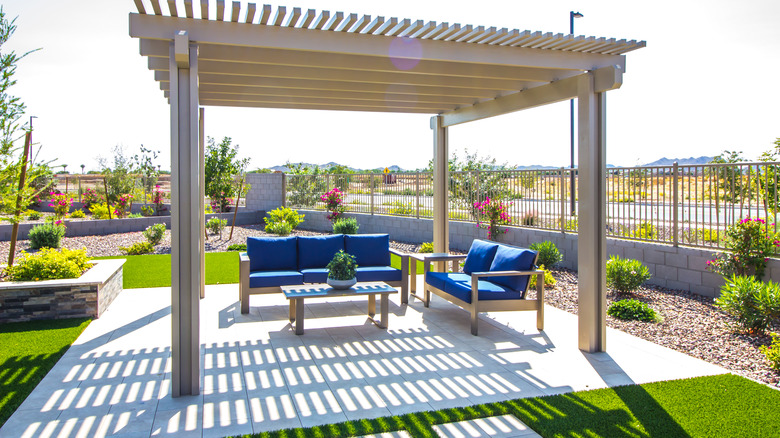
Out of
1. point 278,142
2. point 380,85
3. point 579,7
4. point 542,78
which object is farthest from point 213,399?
point 278,142

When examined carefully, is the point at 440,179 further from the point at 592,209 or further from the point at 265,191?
the point at 265,191

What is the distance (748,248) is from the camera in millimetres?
6648

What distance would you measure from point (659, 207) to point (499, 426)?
618cm

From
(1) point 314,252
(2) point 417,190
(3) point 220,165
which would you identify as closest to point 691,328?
(1) point 314,252

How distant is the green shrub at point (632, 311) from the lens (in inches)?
246

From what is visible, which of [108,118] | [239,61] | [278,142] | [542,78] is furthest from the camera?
[278,142]

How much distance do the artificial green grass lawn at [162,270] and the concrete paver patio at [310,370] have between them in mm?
2156

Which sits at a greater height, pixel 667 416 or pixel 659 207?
pixel 659 207

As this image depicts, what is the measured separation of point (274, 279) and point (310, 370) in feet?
6.86

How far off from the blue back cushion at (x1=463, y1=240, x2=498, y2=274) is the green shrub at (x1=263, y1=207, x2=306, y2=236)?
8.54 m

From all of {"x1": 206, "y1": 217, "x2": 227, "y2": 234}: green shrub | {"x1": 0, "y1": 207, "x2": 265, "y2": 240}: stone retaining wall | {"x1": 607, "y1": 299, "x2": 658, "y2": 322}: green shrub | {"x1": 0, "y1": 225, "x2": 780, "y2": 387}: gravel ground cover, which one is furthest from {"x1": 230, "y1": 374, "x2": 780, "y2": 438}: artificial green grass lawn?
{"x1": 0, "y1": 207, "x2": 265, "y2": 240}: stone retaining wall

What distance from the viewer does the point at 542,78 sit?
18.1ft

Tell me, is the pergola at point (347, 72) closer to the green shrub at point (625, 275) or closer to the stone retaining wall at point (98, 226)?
the green shrub at point (625, 275)

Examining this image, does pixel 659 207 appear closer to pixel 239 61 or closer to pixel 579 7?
pixel 239 61
